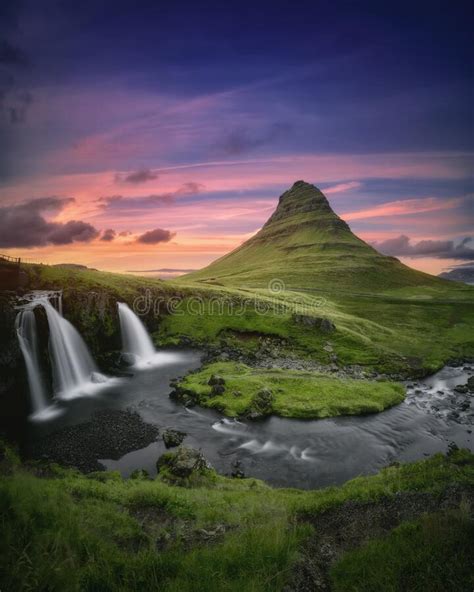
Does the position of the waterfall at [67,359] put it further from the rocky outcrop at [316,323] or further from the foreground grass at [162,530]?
the rocky outcrop at [316,323]

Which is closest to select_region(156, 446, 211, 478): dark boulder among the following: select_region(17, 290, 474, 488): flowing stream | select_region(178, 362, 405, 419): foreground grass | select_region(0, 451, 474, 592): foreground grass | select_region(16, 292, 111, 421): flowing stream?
select_region(0, 451, 474, 592): foreground grass

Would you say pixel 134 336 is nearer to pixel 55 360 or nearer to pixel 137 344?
pixel 137 344

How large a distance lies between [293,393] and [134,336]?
32.0m

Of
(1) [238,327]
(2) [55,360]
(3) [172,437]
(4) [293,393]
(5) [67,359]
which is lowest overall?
(4) [293,393]

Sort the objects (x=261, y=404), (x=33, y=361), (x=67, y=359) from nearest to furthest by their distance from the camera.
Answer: (x=261, y=404), (x=33, y=361), (x=67, y=359)

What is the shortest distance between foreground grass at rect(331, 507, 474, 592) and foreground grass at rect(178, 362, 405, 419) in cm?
2287

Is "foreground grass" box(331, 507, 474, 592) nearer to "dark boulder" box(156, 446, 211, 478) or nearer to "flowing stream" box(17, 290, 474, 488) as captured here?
"dark boulder" box(156, 446, 211, 478)

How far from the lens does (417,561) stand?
886 cm

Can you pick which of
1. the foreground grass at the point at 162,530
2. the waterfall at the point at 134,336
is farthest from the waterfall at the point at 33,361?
the waterfall at the point at 134,336

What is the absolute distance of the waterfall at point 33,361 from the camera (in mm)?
33578

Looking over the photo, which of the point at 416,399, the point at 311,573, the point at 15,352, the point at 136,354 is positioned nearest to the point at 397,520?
the point at 311,573

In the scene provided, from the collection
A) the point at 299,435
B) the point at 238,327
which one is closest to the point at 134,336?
the point at 238,327

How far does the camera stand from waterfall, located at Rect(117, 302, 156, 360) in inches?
2196

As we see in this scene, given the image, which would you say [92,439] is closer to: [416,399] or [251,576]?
[251,576]
